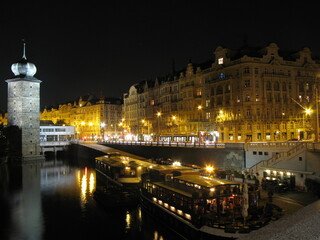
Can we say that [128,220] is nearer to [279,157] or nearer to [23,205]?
[23,205]

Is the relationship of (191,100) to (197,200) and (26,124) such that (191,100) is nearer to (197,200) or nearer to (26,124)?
(26,124)

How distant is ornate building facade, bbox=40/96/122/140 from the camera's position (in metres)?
149

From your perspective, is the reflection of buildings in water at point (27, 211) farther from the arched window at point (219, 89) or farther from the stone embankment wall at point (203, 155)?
the arched window at point (219, 89)

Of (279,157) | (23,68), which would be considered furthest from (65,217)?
(23,68)

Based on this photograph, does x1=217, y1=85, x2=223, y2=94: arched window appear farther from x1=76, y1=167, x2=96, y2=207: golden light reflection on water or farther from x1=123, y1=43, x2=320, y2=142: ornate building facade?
x1=76, y1=167, x2=96, y2=207: golden light reflection on water

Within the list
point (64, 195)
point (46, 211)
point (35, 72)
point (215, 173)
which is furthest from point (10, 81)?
point (215, 173)

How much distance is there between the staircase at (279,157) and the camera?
127 ft

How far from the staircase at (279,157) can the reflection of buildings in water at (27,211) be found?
27.3 m

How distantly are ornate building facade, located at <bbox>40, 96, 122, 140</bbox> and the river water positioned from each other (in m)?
87.6

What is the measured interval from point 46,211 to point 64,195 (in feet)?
27.0

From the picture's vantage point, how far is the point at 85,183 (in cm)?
5584

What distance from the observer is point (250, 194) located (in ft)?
93.6

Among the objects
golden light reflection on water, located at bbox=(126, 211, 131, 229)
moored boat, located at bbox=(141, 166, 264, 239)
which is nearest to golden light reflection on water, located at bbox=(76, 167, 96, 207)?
golden light reflection on water, located at bbox=(126, 211, 131, 229)

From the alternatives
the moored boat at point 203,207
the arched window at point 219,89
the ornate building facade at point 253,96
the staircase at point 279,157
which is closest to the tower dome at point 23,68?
the ornate building facade at point 253,96
